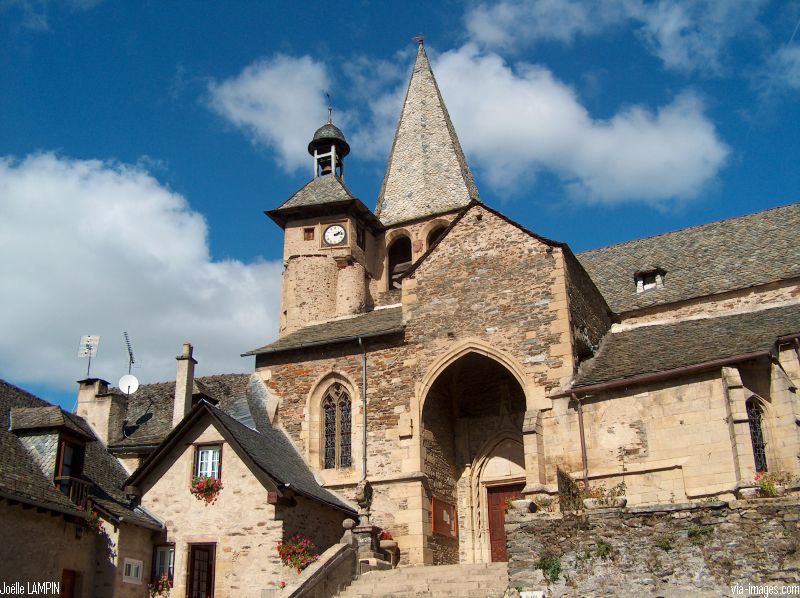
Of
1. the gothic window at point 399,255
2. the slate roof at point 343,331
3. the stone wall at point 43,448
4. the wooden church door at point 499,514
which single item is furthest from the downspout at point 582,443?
the gothic window at point 399,255

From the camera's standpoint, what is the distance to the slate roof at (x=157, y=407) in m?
21.7

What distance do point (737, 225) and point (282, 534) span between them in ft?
54.6

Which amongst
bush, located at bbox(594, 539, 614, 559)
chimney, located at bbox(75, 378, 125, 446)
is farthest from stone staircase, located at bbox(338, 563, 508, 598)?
chimney, located at bbox(75, 378, 125, 446)

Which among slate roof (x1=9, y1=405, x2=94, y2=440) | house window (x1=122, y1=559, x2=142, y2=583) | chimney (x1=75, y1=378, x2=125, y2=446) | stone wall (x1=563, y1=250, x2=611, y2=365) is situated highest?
stone wall (x1=563, y1=250, x2=611, y2=365)

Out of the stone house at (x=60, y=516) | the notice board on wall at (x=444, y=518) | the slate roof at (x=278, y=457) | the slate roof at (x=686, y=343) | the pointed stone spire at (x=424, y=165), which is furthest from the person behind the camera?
the pointed stone spire at (x=424, y=165)

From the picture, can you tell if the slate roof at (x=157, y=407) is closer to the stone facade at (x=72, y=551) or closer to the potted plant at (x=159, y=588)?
the stone facade at (x=72, y=551)

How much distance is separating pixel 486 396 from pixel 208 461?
24.5ft

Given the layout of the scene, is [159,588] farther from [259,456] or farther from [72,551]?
[259,456]

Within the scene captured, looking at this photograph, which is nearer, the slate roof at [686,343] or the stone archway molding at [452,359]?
the slate roof at [686,343]

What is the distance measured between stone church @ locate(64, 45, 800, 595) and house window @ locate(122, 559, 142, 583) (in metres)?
0.88

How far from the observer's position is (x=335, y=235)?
2875 cm

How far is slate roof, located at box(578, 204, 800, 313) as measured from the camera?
23047mm

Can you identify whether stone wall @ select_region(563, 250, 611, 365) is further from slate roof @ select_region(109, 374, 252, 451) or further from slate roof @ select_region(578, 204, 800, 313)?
slate roof @ select_region(109, 374, 252, 451)

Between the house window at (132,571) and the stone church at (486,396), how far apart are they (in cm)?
88
